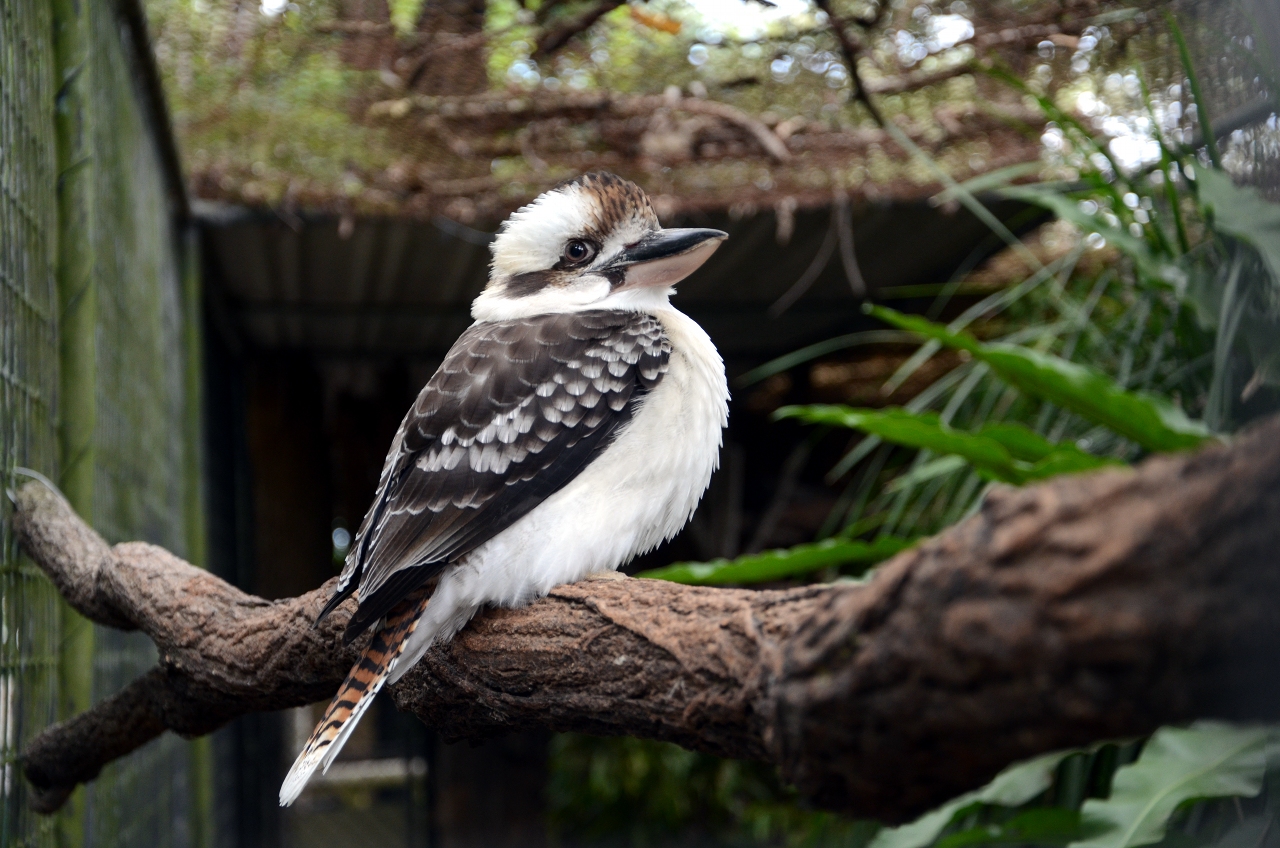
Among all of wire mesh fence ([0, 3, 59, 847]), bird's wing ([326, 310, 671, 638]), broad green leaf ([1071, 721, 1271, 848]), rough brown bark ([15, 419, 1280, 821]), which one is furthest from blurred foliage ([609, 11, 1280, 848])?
wire mesh fence ([0, 3, 59, 847])

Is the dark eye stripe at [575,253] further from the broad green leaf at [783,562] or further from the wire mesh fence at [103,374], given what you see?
the wire mesh fence at [103,374]

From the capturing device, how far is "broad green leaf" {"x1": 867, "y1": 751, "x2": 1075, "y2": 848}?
2.05m

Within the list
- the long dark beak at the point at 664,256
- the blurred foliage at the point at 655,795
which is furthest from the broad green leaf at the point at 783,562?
the blurred foliage at the point at 655,795

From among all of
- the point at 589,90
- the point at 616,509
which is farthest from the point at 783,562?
the point at 589,90

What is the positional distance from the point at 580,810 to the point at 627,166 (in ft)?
11.7

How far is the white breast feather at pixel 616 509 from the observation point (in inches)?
57.4

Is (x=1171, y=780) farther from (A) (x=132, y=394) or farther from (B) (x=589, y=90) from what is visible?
(B) (x=589, y=90)

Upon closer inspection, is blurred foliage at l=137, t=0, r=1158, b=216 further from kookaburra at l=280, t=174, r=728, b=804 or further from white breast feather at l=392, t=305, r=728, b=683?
white breast feather at l=392, t=305, r=728, b=683

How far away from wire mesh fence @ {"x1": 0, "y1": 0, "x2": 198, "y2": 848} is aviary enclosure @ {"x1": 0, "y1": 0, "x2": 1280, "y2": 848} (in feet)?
0.05

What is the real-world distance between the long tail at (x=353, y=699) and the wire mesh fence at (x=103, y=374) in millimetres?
467

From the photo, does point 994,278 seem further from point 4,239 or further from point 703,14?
point 4,239

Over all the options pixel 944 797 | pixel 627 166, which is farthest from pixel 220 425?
pixel 944 797

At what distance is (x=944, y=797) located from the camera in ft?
2.32

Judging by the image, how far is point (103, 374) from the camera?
6.52ft
